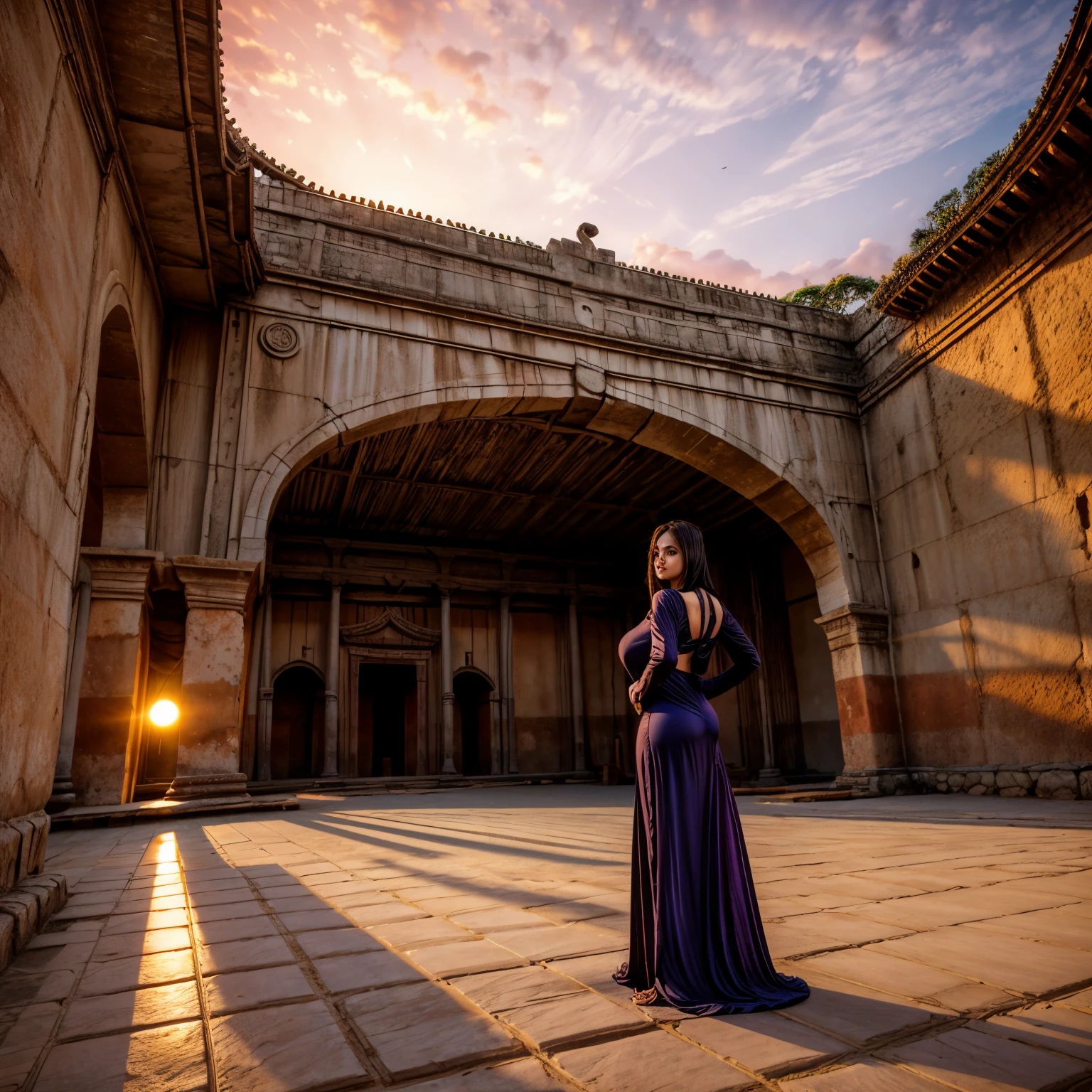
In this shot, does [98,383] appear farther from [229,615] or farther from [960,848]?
[960,848]

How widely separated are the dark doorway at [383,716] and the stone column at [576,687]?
148 inches

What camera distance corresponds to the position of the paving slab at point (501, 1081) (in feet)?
4.94

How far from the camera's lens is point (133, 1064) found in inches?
66.6

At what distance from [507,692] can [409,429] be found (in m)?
7.24

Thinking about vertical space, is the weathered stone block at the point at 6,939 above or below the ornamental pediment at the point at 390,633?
below

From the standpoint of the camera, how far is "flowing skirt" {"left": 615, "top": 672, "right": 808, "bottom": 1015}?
202 cm

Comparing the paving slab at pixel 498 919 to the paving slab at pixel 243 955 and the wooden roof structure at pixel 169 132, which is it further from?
the wooden roof structure at pixel 169 132

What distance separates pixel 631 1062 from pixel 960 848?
13.2ft

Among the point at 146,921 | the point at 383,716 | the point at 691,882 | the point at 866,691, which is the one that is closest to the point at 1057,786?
the point at 866,691

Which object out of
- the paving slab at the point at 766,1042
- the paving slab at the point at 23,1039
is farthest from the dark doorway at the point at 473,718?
the paving slab at the point at 766,1042

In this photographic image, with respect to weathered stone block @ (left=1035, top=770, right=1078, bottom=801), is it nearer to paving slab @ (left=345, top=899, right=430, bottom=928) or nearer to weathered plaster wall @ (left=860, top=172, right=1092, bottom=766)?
weathered plaster wall @ (left=860, top=172, right=1092, bottom=766)

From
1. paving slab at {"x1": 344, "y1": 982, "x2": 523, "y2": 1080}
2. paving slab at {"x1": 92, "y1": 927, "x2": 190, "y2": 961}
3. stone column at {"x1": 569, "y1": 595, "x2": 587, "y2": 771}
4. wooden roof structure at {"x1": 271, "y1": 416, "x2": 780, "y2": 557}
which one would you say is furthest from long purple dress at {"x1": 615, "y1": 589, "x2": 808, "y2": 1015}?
stone column at {"x1": 569, "y1": 595, "x2": 587, "y2": 771}

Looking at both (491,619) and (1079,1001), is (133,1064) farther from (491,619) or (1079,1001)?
(491,619)

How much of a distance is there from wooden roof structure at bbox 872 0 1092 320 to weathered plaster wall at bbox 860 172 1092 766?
0.73ft
